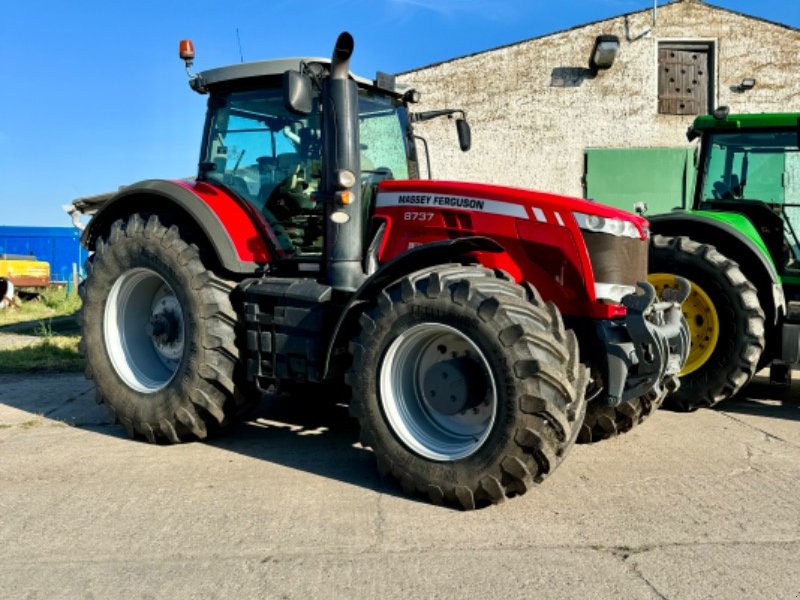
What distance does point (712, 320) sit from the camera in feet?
19.5

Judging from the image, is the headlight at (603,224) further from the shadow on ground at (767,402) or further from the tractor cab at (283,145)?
the shadow on ground at (767,402)

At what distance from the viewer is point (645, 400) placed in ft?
15.4

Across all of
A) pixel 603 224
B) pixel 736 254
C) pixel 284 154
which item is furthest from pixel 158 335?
pixel 736 254

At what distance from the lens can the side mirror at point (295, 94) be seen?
4086 millimetres

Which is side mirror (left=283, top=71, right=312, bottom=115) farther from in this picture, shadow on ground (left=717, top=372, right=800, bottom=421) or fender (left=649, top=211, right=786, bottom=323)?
shadow on ground (left=717, top=372, right=800, bottom=421)

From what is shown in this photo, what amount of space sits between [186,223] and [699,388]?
405 cm

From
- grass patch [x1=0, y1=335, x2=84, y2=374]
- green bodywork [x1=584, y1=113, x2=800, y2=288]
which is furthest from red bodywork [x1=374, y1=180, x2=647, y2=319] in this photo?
grass patch [x1=0, y1=335, x2=84, y2=374]

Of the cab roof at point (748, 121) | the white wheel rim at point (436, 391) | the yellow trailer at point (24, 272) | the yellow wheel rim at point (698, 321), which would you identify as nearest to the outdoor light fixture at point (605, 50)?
the cab roof at point (748, 121)

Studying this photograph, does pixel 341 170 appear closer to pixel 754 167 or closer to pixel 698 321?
pixel 698 321

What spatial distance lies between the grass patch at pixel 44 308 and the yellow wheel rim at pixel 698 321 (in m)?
10.2

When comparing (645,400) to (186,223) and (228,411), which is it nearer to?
(228,411)

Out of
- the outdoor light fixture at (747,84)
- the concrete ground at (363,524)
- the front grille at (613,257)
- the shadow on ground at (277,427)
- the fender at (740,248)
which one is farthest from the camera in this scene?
the outdoor light fixture at (747,84)

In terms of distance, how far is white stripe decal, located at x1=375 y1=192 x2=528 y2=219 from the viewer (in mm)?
4066

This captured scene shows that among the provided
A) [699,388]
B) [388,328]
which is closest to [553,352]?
[388,328]
